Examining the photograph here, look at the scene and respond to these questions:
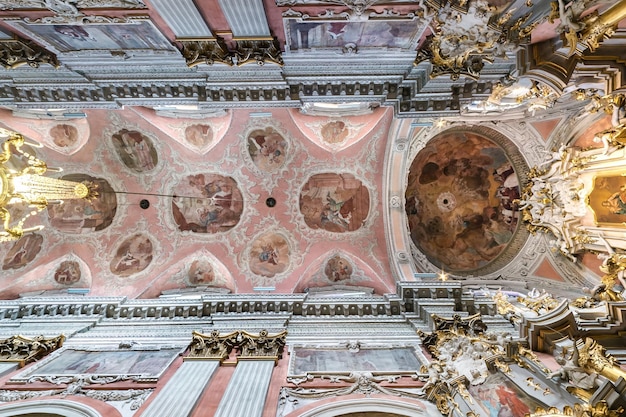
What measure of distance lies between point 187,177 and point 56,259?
5881 millimetres

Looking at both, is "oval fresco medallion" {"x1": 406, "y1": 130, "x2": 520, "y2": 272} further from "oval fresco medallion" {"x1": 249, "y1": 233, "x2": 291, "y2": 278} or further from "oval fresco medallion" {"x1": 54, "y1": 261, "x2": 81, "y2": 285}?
"oval fresco medallion" {"x1": 54, "y1": 261, "x2": 81, "y2": 285}

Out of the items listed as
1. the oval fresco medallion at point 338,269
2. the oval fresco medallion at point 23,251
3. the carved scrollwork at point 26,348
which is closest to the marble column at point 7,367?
the carved scrollwork at point 26,348

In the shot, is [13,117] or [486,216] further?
[486,216]

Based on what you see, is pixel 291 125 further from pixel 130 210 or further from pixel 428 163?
pixel 130 210

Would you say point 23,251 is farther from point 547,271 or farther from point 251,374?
point 547,271

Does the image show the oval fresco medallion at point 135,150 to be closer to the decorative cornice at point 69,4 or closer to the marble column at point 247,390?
the decorative cornice at point 69,4

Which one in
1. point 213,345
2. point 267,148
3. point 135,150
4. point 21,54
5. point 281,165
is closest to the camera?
point 21,54

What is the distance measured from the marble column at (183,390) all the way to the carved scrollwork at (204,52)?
690 cm

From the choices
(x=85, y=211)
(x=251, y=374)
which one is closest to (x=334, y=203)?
(x=251, y=374)

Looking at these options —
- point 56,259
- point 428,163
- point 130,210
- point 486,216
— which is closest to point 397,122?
point 428,163

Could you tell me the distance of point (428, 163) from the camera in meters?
15.0

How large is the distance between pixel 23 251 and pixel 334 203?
39.6 feet

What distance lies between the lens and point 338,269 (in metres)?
13.9

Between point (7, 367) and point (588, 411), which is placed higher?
point (588, 411)
